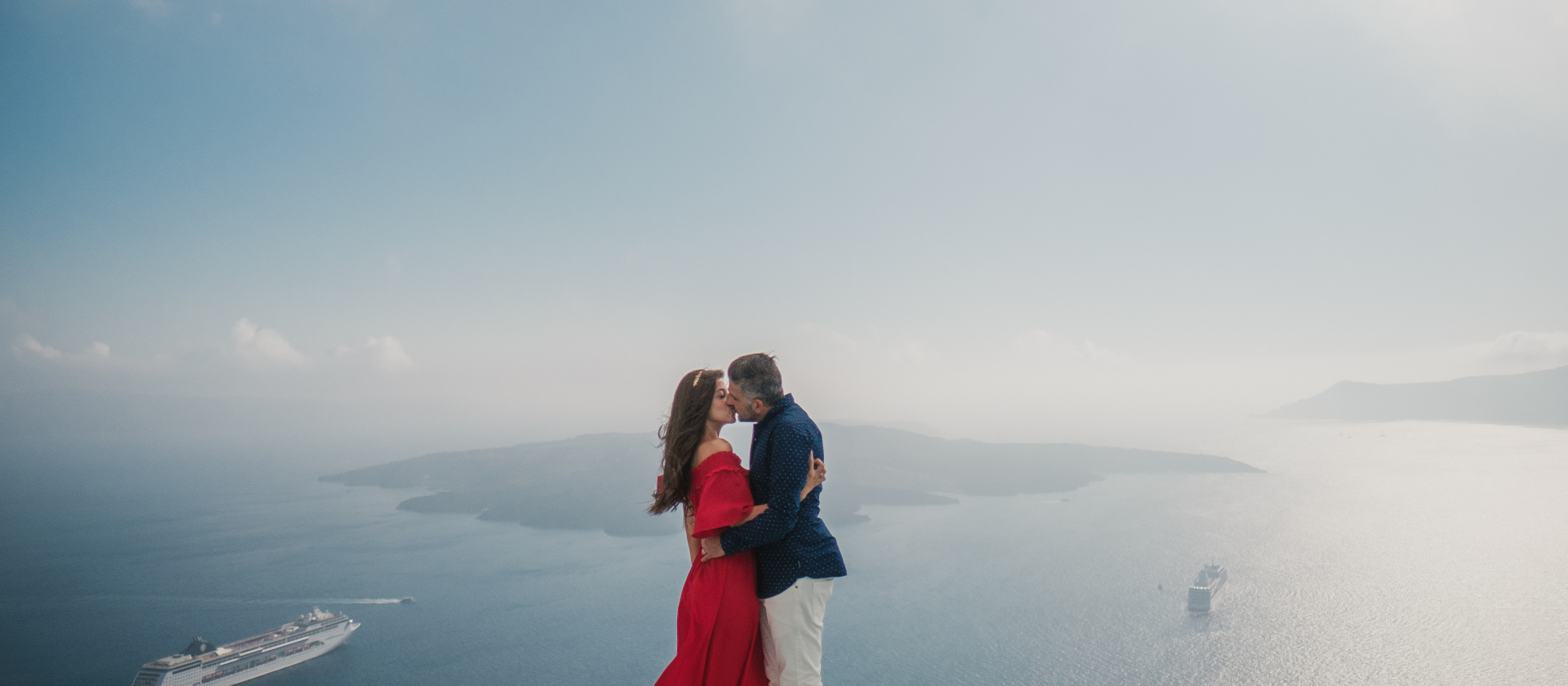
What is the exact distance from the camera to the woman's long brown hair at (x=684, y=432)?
85.4 inches

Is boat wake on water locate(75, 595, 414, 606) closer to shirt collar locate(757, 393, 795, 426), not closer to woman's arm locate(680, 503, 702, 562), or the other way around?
woman's arm locate(680, 503, 702, 562)

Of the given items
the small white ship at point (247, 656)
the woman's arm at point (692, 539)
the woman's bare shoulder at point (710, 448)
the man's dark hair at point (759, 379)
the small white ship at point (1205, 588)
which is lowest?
the small white ship at point (1205, 588)

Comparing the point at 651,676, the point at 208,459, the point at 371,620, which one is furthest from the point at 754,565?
the point at 208,459

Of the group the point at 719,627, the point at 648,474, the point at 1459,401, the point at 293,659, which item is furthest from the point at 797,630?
the point at 1459,401

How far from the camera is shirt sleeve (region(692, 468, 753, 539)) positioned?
200 cm

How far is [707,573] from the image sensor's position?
221 cm

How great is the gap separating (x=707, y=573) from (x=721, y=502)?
0.36 m

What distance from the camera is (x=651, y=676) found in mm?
23938

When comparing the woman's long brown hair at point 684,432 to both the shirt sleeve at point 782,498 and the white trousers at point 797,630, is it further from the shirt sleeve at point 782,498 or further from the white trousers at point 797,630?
the white trousers at point 797,630

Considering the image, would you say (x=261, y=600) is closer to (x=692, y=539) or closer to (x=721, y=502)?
(x=692, y=539)

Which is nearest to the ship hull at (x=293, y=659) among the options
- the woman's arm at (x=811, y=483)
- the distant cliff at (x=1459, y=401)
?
the woman's arm at (x=811, y=483)

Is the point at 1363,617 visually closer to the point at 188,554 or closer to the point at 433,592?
the point at 433,592

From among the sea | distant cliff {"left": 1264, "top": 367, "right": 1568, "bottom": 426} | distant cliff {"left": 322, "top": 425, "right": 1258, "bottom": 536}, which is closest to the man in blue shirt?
the sea

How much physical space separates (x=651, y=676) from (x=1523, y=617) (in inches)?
1539
